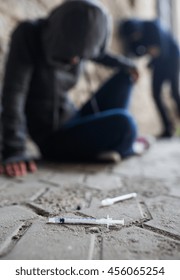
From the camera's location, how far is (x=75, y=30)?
1.04 metres

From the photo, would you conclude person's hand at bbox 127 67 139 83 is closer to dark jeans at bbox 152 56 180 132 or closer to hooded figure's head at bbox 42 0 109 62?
hooded figure's head at bbox 42 0 109 62

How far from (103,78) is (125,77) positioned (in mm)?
1333

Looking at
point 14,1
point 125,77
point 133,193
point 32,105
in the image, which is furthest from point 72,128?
point 14,1

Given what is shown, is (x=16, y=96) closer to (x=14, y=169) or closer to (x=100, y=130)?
(x=14, y=169)

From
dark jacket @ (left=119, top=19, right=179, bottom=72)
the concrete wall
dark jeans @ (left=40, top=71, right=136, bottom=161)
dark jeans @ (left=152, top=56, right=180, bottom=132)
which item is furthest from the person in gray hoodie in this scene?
dark jeans @ (left=152, top=56, right=180, bottom=132)

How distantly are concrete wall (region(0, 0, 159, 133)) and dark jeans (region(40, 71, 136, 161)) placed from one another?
646 millimetres

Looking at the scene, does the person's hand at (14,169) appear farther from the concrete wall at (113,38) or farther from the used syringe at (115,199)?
the concrete wall at (113,38)

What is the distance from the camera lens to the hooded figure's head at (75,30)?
39.6 inches

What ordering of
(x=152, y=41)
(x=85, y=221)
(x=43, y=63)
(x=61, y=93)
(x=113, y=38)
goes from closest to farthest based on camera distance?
(x=85, y=221) → (x=43, y=63) → (x=61, y=93) → (x=152, y=41) → (x=113, y=38)

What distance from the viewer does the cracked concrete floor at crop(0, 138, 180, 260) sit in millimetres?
448

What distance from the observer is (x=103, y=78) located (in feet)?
9.21

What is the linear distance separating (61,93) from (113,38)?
1.87m

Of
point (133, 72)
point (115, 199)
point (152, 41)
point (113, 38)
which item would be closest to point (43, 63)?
point (133, 72)
